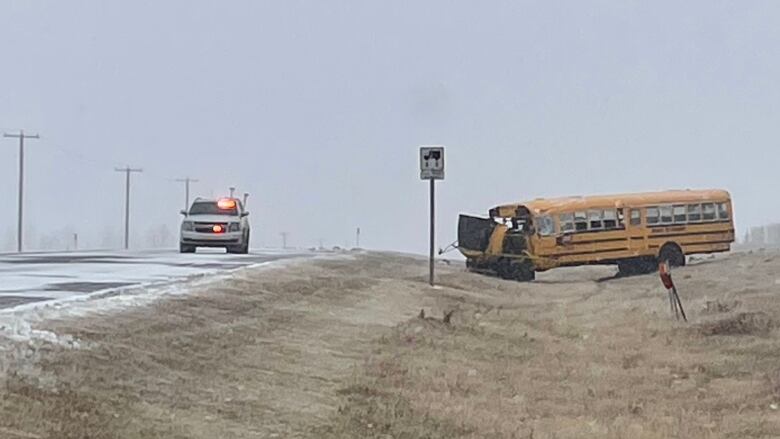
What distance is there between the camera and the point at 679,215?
115 ft

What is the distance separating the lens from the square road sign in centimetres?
2255

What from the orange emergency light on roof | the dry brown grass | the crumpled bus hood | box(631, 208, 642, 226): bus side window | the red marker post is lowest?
the dry brown grass

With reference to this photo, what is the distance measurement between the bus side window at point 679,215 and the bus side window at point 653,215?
579 millimetres

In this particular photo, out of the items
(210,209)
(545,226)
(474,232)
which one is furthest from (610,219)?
(210,209)

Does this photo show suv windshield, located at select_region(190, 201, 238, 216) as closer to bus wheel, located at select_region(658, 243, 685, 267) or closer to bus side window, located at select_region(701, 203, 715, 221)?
bus wheel, located at select_region(658, 243, 685, 267)

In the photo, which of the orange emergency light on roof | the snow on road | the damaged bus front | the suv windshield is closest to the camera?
the snow on road

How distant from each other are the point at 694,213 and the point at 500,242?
5887 mm

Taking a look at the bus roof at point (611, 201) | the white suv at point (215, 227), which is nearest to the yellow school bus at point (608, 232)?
the bus roof at point (611, 201)

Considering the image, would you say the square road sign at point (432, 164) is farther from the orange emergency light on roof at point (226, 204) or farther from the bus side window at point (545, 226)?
the orange emergency light on roof at point (226, 204)

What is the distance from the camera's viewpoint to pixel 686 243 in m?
35.1

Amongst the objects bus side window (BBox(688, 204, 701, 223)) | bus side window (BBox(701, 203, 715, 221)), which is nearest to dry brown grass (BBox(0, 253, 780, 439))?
bus side window (BBox(688, 204, 701, 223))

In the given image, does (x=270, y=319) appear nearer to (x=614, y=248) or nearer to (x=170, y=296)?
(x=170, y=296)

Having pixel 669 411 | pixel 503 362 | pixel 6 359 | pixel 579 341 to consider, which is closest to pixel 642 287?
pixel 579 341

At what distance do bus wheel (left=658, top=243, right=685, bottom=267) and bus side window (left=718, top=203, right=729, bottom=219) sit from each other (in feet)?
6.64
